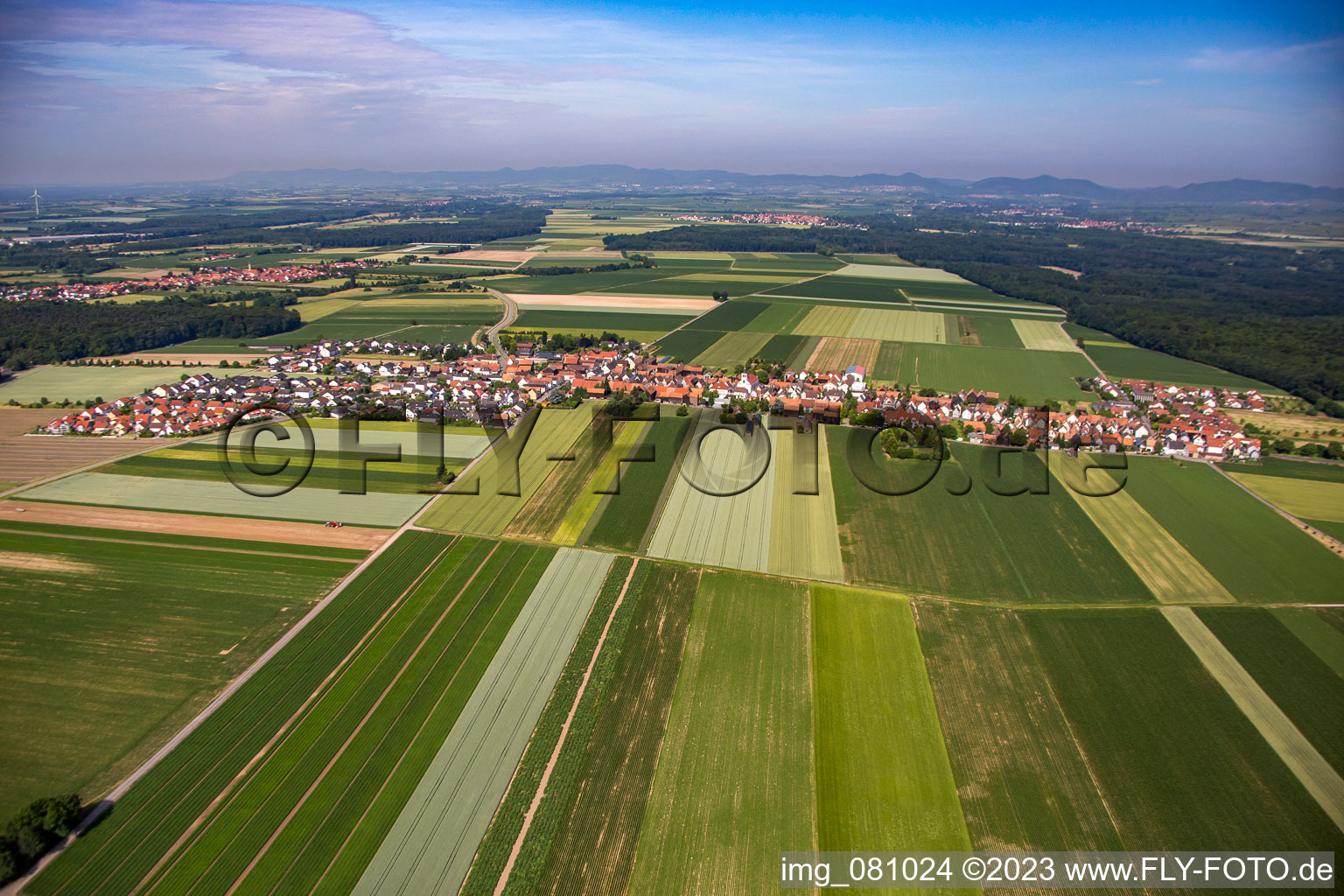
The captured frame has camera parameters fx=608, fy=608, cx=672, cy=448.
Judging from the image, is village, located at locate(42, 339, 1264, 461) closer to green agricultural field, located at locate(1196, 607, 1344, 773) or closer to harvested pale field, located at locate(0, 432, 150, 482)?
harvested pale field, located at locate(0, 432, 150, 482)

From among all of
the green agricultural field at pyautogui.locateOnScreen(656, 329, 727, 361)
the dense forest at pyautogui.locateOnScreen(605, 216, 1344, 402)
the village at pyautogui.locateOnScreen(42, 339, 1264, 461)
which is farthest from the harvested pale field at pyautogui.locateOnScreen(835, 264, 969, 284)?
the village at pyautogui.locateOnScreen(42, 339, 1264, 461)

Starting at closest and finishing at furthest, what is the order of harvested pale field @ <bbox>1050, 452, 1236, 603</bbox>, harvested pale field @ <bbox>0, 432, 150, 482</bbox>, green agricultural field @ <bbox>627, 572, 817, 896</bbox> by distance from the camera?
green agricultural field @ <bbox>627, 572, 817, 896</bbox>
harvested pale field @ <bbox>1050, 452, 1236, 603</bbox>
harvested pale field @ <bbox>0, 432, 150, 482</bbox>

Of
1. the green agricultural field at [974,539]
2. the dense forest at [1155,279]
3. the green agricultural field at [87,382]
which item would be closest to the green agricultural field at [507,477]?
the green agricultural field at [974,539]

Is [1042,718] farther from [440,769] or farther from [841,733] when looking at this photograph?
[440,769]

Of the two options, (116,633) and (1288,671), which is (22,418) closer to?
(116,633)

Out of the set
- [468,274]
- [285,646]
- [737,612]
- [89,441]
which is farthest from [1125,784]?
[468,274]

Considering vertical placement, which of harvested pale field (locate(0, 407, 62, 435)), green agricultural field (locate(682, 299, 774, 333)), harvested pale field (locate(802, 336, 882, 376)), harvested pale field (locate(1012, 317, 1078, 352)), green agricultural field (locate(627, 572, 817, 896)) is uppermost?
green agricultural field (locate(682, 299, 774, 333))

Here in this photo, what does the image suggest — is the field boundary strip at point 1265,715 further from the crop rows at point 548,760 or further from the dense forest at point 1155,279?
the dense forest at point 1155,279
